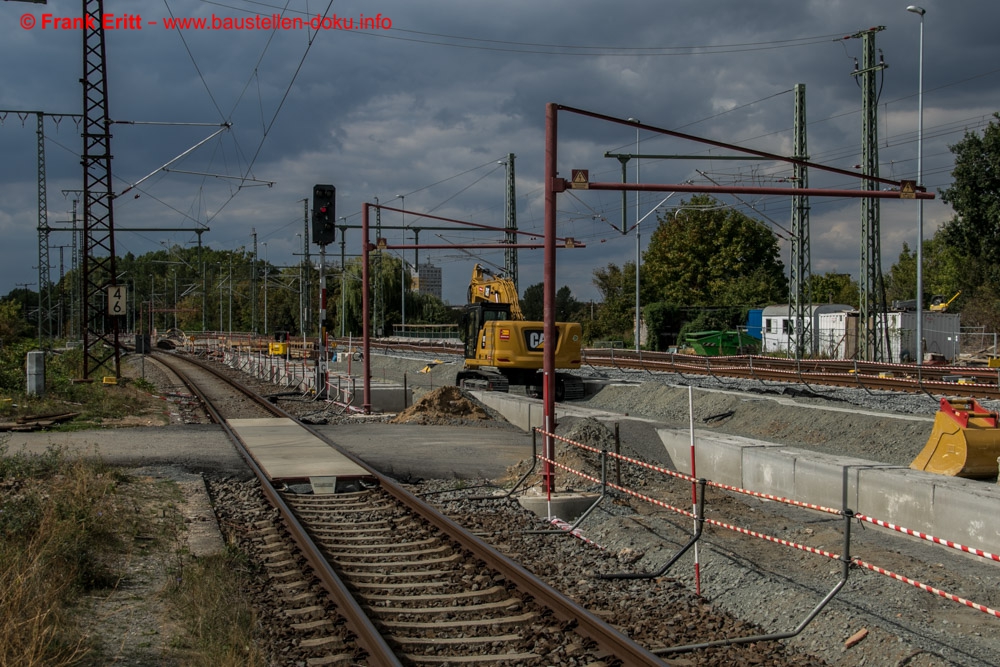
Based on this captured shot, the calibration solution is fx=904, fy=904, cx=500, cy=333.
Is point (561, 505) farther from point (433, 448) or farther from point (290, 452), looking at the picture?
point (290, 452)

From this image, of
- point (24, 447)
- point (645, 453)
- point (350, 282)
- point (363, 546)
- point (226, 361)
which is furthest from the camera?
point (350, 282)

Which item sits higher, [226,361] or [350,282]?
[350,282]

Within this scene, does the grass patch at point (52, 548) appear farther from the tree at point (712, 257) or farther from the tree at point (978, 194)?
the tree at point (712, 257)

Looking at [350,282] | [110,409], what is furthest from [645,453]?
[350,282]

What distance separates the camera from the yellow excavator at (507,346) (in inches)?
1079

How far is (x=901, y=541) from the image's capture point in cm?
1093

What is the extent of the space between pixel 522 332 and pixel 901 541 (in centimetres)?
1760

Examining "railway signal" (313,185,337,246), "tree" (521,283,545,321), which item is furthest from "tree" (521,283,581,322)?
"railway signal" (313,185,337,246)

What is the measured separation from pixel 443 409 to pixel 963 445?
14677 millimetres

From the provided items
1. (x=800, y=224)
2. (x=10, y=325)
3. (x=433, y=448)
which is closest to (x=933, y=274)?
(x=800, y=224)

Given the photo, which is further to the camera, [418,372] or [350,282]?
[350,282]

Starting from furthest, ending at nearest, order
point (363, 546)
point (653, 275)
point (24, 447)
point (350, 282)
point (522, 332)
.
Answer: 1. point (350, 282)
2. point (653, 275)
3. point (522, 332)
4. point (24, 447)
5. point (363, 546)

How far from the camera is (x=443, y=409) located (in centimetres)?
2488

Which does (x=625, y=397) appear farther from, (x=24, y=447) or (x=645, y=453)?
(x=24, y=447)
